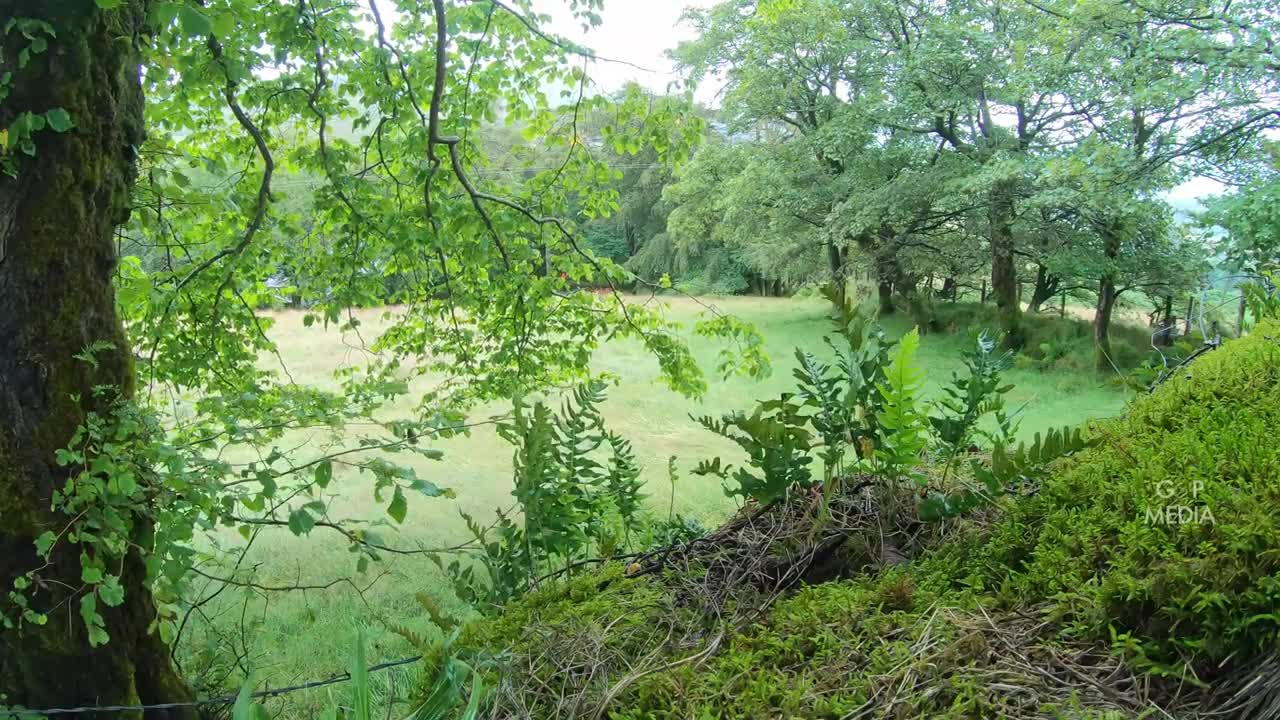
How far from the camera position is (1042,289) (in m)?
7.02

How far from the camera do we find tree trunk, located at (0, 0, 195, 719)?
3.90 ft

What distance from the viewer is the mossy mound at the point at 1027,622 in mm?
585

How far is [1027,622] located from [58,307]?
1542 mm

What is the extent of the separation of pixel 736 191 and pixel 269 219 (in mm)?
5423

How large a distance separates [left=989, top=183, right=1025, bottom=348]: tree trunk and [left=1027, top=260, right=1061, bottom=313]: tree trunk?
0.18 metres

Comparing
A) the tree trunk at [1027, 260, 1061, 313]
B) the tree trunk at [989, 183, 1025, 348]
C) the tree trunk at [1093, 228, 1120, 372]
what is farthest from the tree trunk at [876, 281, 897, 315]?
the tree trunk at [1093, 228, 1120, 372]

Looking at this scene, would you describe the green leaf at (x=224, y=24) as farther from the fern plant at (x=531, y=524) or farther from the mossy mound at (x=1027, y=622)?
the mossy mound at (x=1027, y=622)

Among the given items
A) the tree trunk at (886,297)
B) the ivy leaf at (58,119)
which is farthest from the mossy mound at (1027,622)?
the tree trunk at (886,297)

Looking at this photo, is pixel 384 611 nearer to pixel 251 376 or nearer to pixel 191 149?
pixel 251 376

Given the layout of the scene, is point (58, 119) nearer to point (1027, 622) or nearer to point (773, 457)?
point (773, 457)

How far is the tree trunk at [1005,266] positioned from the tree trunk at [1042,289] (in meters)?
0.18

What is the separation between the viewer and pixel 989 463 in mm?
1064

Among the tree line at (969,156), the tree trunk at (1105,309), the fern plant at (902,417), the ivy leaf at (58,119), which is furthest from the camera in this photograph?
the tree trunk at (1105,309)

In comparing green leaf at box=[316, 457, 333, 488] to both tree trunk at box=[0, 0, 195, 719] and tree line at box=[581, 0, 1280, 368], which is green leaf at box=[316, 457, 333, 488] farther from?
tree line at box=[581, 0, 1280, 368]
